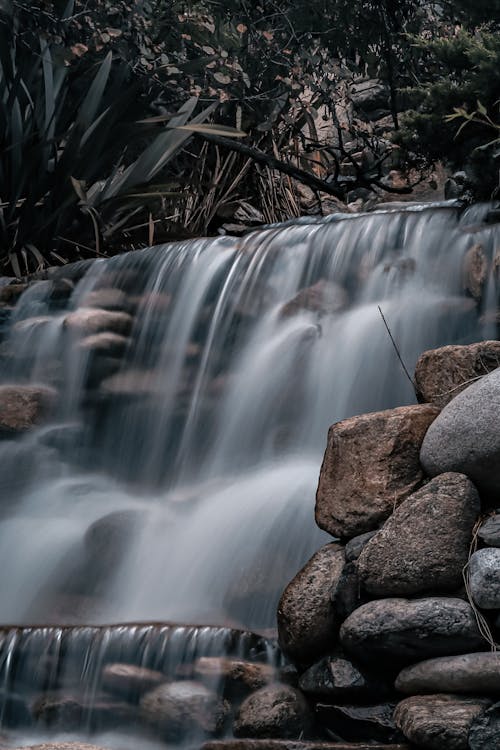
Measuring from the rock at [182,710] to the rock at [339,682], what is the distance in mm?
338

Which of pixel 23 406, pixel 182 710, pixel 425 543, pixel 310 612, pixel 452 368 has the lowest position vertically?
pixel 23 406

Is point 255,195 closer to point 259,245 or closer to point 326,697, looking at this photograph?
point 259,245

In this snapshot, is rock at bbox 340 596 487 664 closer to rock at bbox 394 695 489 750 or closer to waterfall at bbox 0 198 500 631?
rock at bbox 394 695 489 750

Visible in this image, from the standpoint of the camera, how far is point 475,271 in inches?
216

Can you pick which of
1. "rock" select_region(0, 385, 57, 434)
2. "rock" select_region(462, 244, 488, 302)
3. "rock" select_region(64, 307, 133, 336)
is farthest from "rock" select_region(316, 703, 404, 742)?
"rock" select_region(64, 307, 133, 336)

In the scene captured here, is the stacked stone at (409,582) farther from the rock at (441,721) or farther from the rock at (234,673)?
the rock at (234,673)

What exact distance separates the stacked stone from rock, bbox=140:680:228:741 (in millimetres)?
333

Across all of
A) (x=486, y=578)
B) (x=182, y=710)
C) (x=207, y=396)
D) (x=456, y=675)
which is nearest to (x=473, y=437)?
(x=486, y=578)

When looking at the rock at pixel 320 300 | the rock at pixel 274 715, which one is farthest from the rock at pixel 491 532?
the rock at pixel 320 300

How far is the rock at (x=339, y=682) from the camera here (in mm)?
3334

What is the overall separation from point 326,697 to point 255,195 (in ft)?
23.0

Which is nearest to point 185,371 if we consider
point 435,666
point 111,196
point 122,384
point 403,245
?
point 122,384

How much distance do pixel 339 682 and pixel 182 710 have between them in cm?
62

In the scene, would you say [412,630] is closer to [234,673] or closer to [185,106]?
[234,673]
